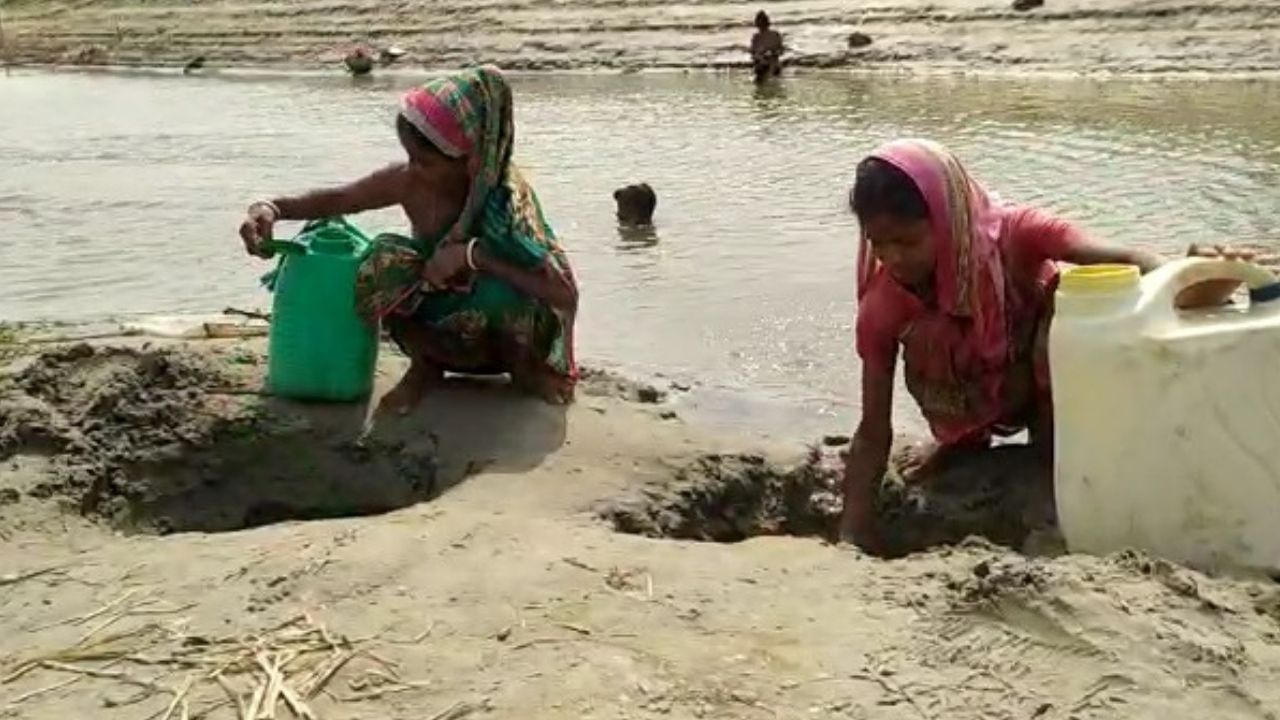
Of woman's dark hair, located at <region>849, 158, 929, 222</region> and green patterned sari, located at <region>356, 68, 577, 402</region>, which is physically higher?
woman's dark hair, located at <region>849, 158, 929, 222</region>

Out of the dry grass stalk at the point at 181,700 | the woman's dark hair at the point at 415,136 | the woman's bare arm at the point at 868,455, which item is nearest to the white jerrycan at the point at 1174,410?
the woman's bare arm at the point at 868,455

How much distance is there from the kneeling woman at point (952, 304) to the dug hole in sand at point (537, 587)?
18 centimetres

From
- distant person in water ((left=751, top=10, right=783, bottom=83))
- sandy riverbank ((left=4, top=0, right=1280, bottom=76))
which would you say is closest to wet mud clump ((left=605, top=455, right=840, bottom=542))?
sandy riverbank ((left=4, top=0, right=1280, bottom=76))

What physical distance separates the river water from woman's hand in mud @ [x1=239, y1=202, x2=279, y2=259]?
140 cm

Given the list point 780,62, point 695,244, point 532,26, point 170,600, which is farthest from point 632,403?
point 532,26

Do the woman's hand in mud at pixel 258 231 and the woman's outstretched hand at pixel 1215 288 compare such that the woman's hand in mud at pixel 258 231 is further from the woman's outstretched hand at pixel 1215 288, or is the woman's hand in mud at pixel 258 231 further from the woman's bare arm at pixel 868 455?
the woman's outstretched hand at pixel 1215 288

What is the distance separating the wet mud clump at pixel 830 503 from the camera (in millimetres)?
3531

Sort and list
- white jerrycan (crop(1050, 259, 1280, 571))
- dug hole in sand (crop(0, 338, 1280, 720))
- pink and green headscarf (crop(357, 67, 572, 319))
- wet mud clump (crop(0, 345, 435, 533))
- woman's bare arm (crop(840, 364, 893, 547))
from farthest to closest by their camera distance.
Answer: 1. pink and green headscarf (crop(357, 67, 572, 319))
2. wet mud clump (crop(0, 345, 435, 533))
3. woman's bare arm (crop(840, 364, 893, 547))
4. white jerrycan (crop(1050, 259, 1280, 571))
5. dug hole in sand (crop(0, 338, 1280, 720))

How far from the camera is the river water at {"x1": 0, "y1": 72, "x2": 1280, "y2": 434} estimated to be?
18.9ft

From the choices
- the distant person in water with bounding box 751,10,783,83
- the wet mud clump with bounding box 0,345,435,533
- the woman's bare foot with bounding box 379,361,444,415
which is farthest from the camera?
the distant person in water with bounding box 751,10,783,83

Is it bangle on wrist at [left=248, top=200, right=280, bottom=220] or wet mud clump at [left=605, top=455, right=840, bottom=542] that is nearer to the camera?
wet mud clump at [left=605, top=455, right=840, bottom=542]

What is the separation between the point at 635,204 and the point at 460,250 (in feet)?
12.9

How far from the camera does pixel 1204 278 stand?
2.98m

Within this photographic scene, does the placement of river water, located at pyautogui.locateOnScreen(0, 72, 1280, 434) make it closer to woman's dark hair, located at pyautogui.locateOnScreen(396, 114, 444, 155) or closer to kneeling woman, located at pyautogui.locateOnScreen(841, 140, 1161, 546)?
kneeling woman, located at pyautogui.locateOnScreen(841, 140, 1161, 546)
